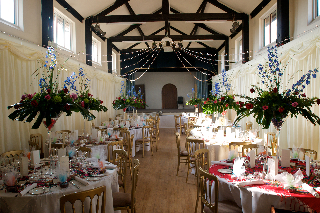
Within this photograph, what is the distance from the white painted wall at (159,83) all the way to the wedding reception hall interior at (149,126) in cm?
657

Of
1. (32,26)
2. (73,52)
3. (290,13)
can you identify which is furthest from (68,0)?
(290,13)

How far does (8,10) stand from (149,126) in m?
4.50

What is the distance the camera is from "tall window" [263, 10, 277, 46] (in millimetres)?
6975

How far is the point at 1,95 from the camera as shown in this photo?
4.36 m

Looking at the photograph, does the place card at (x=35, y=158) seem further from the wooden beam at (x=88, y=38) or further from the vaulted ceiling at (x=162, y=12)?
the wooden beam at (x=88, y=38)

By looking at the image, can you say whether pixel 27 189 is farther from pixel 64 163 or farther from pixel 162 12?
pixel 162 12

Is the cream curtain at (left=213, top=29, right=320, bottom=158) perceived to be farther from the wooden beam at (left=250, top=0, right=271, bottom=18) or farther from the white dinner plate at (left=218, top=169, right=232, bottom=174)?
the wooden beam at (left=250, top=0, right=271, bottom=18)

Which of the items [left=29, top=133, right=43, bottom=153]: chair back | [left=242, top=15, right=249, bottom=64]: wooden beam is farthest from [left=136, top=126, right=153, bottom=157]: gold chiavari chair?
[left=242, top=15, right=249, bottom=64]: wooden beam

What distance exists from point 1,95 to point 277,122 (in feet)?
16.5

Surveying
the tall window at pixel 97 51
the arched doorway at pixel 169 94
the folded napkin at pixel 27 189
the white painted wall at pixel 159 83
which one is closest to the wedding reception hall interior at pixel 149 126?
the folded napkin at pixel 27 189

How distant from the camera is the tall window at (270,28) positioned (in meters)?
6.97

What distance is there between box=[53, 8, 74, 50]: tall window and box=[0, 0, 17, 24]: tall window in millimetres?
1645

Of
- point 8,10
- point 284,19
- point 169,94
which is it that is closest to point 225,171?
point 284,19

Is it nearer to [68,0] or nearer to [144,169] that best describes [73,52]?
[68,0]
